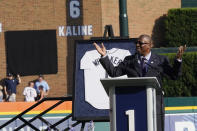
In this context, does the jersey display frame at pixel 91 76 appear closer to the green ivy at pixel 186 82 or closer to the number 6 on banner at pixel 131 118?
the number 6 on banner at pixel 131 118

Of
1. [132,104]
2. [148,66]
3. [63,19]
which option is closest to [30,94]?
[63,19]

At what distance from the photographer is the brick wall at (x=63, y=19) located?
2350cm

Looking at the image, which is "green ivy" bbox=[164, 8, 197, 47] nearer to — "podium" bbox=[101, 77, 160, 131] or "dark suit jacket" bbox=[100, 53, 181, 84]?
"dark suit jacket" bbox=[100, 53, 181, 84]

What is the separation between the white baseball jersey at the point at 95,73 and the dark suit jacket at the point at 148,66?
1.32 m

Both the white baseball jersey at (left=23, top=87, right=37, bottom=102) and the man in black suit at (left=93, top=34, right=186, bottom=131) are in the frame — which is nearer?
the man in black suit at (left=93, top=34, right=186, bottom=131)

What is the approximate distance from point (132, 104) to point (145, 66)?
884 mm

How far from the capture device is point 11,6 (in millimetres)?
23547

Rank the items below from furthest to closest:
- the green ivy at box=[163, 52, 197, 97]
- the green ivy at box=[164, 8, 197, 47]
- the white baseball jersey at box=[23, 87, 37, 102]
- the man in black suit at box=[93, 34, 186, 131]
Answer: the green ivy at box=[164, 8, 197, 47] < the green ivy at box=[163, 52, 197, 97] < the white baseball jersey at box=[23, 87, 37, 102] < the man in black suit at box=[93, 34, 186, 131]

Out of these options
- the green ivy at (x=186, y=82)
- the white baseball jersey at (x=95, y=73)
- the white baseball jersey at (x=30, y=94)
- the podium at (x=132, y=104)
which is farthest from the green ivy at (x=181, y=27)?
the podium at (x=132, y=104)

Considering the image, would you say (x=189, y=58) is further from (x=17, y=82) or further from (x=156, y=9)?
(x=17, y=82)

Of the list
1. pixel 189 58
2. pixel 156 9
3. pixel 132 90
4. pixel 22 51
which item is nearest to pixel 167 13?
pixel 156 9

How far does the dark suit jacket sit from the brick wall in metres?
16.3

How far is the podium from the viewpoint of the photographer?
19.7ft

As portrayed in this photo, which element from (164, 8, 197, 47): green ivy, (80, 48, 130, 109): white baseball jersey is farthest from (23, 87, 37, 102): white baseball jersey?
(80, 48, 130, 109): white baseball jersey
